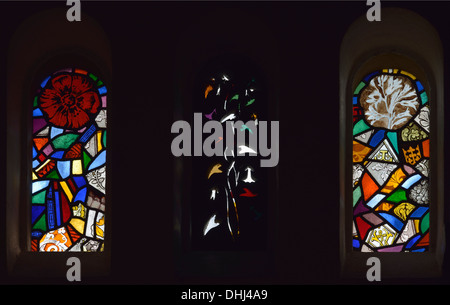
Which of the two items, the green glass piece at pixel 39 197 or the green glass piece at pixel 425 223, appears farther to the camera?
the green glass piece at pixel 39 197

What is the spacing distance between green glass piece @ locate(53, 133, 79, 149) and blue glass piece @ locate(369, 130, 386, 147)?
7.81ft

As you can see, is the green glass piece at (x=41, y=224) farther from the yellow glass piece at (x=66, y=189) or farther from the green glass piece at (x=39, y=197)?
the yellow glass piece at (x=66, y=189)

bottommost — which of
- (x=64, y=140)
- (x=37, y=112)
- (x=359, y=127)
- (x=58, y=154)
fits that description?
(x=58, y=154)

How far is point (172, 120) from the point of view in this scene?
585cm

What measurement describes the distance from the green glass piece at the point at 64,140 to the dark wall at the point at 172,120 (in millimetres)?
638

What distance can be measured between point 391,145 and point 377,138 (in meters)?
0.12

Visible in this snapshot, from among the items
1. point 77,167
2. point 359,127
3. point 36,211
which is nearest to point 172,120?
point 77,167

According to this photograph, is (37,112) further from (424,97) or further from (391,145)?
(424,97)

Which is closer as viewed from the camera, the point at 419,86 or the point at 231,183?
the point at 231,183

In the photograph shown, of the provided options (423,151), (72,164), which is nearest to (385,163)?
(423,151)

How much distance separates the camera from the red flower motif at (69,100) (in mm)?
6465

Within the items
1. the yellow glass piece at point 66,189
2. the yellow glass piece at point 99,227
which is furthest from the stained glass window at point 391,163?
the yellow glass piece at point 66,189

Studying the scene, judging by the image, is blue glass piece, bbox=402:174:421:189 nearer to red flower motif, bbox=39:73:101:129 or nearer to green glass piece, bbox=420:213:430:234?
green glass piece, bbox=420:213:430:234

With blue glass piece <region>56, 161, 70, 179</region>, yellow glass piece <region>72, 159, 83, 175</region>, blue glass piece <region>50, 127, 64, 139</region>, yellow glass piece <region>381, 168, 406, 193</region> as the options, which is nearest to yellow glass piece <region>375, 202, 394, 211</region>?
yellow glass piece <region>381, 168, 406, 193</region>
